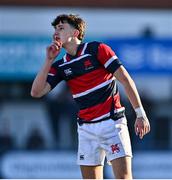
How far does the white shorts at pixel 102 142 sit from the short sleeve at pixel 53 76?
443 mm

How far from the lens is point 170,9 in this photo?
63.9 ft

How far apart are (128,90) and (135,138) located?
9304 mm

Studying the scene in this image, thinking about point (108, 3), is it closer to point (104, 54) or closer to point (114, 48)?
point (114, 48)

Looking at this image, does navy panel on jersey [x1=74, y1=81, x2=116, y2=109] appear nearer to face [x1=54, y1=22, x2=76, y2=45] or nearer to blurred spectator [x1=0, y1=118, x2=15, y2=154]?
face [x1=54, y1=22, x2=76, y2=45]

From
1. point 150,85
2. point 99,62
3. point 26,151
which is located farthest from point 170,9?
point 99,62

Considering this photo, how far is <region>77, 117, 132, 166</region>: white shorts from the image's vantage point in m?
7.40

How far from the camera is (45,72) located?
7.50 metres

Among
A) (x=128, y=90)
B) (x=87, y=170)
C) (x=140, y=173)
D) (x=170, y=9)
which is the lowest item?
(x=140, y=173)

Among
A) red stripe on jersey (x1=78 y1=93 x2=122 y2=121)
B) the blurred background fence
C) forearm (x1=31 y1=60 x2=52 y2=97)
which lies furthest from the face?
the blurred background fence

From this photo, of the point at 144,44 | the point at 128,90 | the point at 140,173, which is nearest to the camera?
the point at 128,90

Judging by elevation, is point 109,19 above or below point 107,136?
above

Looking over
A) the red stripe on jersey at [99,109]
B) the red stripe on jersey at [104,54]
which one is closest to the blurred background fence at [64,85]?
the red stripe on jersey at [99,109]

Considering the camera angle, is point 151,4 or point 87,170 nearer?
point 87,170

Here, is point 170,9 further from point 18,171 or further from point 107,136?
point 107,136
